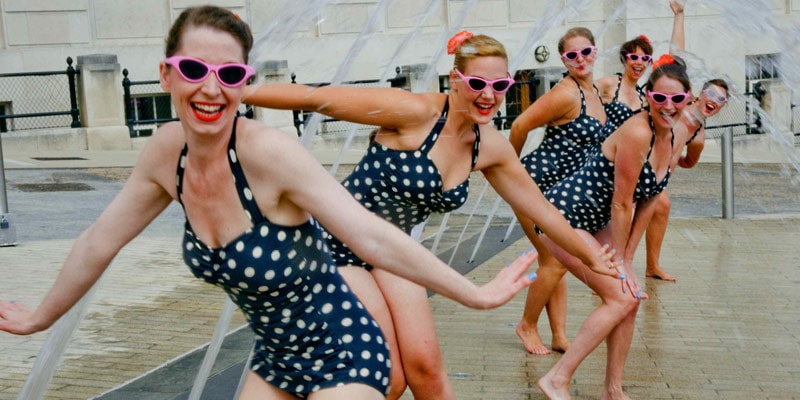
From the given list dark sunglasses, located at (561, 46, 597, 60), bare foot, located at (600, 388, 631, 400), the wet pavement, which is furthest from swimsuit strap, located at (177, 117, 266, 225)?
dark sunglasses, located at (561, 46, 597, 60)

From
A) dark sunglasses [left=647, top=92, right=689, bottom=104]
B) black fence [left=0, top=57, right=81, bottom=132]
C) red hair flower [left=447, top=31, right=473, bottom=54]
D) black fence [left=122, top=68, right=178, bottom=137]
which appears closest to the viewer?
red hair flower [left=447, top=31, right=473, bottom=54]

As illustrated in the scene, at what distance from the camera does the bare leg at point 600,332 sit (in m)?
5.64

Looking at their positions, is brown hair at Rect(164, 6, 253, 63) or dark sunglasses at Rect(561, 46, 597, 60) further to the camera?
dark sunglasses at Rect(561, 46, 597, 60)

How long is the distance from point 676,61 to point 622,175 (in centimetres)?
88

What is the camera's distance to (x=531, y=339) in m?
6.91

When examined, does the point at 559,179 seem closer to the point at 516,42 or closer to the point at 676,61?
the point at 676,61

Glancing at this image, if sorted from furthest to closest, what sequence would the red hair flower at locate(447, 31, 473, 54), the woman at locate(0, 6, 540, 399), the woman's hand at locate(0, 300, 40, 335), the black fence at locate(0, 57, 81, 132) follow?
the black fence at locate(0, 57, 81, 132), the red hair flower at locate(447, 31, 473, 54), the woman's hand at locate(0, 300, 40, 335), the woman at locate(0, 6, 540, 399)

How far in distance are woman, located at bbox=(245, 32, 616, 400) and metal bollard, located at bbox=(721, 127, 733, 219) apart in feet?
27.1

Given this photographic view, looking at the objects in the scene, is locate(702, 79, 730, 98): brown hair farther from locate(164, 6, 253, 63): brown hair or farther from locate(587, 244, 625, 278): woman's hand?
locate(164, 6, 253, 63): brown hair

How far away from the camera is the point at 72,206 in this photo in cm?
1280

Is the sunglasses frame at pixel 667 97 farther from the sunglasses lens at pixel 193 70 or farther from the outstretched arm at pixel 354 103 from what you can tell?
the sunglasses lens at pixel 193 70

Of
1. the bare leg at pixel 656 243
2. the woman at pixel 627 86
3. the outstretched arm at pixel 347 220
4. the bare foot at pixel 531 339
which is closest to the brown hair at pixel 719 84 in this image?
the woman at pixel 627 86

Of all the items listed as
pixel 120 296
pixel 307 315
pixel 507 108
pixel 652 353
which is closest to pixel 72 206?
pixel 120 296

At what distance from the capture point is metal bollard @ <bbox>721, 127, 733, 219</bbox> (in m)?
12.3
